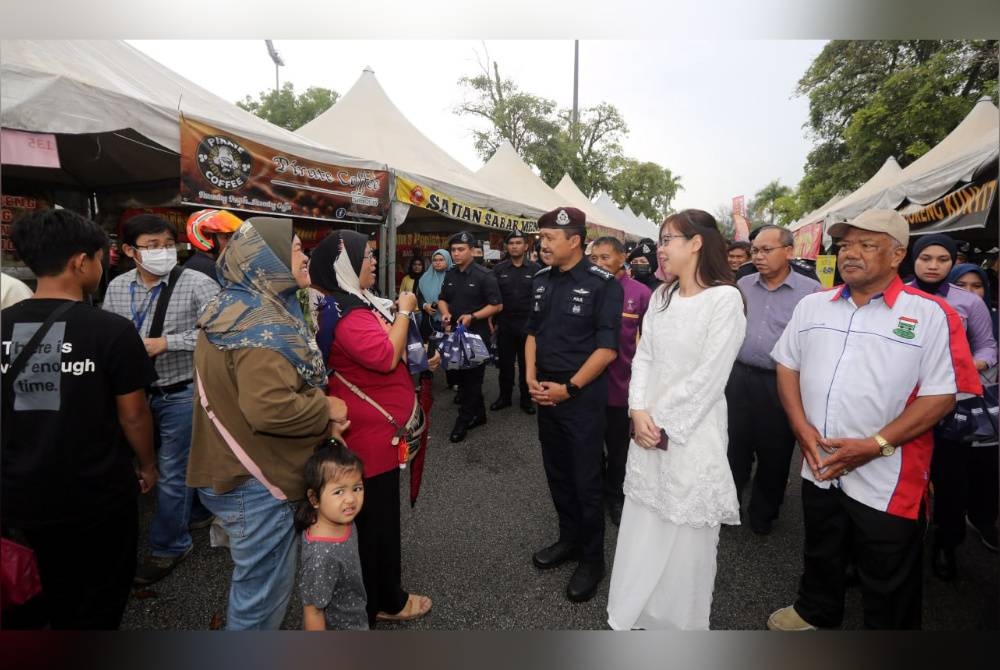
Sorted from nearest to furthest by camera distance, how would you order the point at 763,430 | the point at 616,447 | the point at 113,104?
the point at 113,104, the point at 763,430, the point at 616,447

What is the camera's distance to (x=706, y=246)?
69.2 inches

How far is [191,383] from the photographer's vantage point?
2416 millimetres

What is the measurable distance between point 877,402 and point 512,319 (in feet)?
12.1

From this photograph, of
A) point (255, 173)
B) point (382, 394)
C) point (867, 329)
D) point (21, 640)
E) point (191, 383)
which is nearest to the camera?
point (21, 640)

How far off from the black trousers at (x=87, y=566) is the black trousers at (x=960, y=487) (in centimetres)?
355

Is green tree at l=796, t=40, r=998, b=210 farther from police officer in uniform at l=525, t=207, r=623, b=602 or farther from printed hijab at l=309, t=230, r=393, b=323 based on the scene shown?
printed hijab at l=309, t=230, r=393, b=323

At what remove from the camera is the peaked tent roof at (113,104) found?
2.24 m

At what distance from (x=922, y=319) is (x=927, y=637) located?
3.31ft

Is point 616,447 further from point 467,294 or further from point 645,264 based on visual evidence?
point 467,294

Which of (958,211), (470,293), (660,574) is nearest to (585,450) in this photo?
(660,574)

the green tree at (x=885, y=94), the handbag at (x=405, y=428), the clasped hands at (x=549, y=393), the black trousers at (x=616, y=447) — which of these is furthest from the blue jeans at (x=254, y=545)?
the green tree at (x=885, y=94)

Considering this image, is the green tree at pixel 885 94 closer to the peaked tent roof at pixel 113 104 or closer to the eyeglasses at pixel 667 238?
the eyeglasses at pixel 667 238
